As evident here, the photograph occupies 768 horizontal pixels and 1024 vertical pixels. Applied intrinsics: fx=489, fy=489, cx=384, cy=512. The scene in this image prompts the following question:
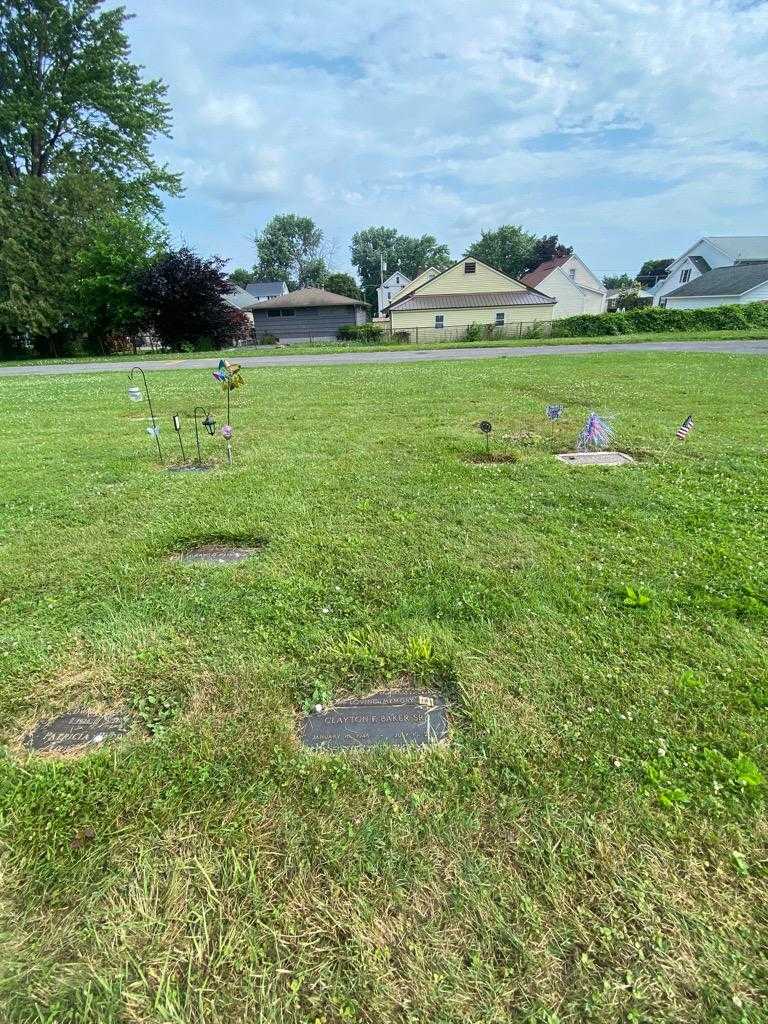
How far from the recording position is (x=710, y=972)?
113cm

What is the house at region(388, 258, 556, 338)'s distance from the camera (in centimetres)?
3108

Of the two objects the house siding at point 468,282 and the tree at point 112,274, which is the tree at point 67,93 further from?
the house siding at point 468,282

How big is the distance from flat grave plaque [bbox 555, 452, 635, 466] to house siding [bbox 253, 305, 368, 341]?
105ft

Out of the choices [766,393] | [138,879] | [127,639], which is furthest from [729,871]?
[766,393]

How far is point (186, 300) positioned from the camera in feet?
77.3

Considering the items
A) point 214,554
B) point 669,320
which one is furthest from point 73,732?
point 669,320

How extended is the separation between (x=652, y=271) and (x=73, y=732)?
9746cm

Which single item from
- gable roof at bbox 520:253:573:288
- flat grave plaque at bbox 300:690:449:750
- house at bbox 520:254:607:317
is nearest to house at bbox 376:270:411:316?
house at bbox 520:254:607:317

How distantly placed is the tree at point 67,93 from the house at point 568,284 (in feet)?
88.7

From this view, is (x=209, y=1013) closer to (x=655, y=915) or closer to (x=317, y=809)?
(x=317, y=809)

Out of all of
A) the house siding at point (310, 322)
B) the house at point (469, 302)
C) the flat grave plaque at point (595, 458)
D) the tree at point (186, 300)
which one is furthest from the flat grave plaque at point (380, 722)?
the house siding at point (310, 322)

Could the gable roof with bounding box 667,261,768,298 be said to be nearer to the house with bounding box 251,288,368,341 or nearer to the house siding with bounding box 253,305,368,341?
the house with bounding box 251,288,368,341

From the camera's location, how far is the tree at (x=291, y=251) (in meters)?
66.8

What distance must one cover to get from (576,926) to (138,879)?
3.83 ft
